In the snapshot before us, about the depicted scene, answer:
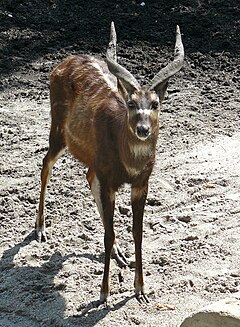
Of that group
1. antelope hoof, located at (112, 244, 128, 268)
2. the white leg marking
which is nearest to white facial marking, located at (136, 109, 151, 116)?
the white leg marking

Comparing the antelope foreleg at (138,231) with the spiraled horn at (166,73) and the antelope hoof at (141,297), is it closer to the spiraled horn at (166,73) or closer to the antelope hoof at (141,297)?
the antelope hoof at (141,297)

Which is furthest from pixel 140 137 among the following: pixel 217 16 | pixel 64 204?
pixel 217 16

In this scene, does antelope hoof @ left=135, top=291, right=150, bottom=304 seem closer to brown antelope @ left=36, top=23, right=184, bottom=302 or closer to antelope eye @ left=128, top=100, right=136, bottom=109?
brown antelope @ left=36, top=23, right=184, bottom=302

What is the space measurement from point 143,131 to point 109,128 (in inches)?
31.8

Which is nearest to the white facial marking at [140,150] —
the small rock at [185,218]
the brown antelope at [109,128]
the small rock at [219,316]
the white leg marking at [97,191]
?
the brown antelope at [109,128]

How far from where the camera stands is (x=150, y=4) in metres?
13.7

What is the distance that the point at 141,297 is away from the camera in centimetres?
689

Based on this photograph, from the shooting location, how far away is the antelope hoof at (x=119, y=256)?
7.42m

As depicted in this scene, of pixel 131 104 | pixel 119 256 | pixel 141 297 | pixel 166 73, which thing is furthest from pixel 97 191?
pixel 166 73

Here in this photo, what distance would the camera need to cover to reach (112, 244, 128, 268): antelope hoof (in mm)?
7418

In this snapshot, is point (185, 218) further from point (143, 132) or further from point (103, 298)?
point (143, 132)

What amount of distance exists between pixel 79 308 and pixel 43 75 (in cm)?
537

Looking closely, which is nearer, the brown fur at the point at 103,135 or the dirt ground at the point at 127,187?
the brown fur at the point at 103,135

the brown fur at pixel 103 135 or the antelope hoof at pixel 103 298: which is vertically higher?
the brown fur at pixel 103 135
